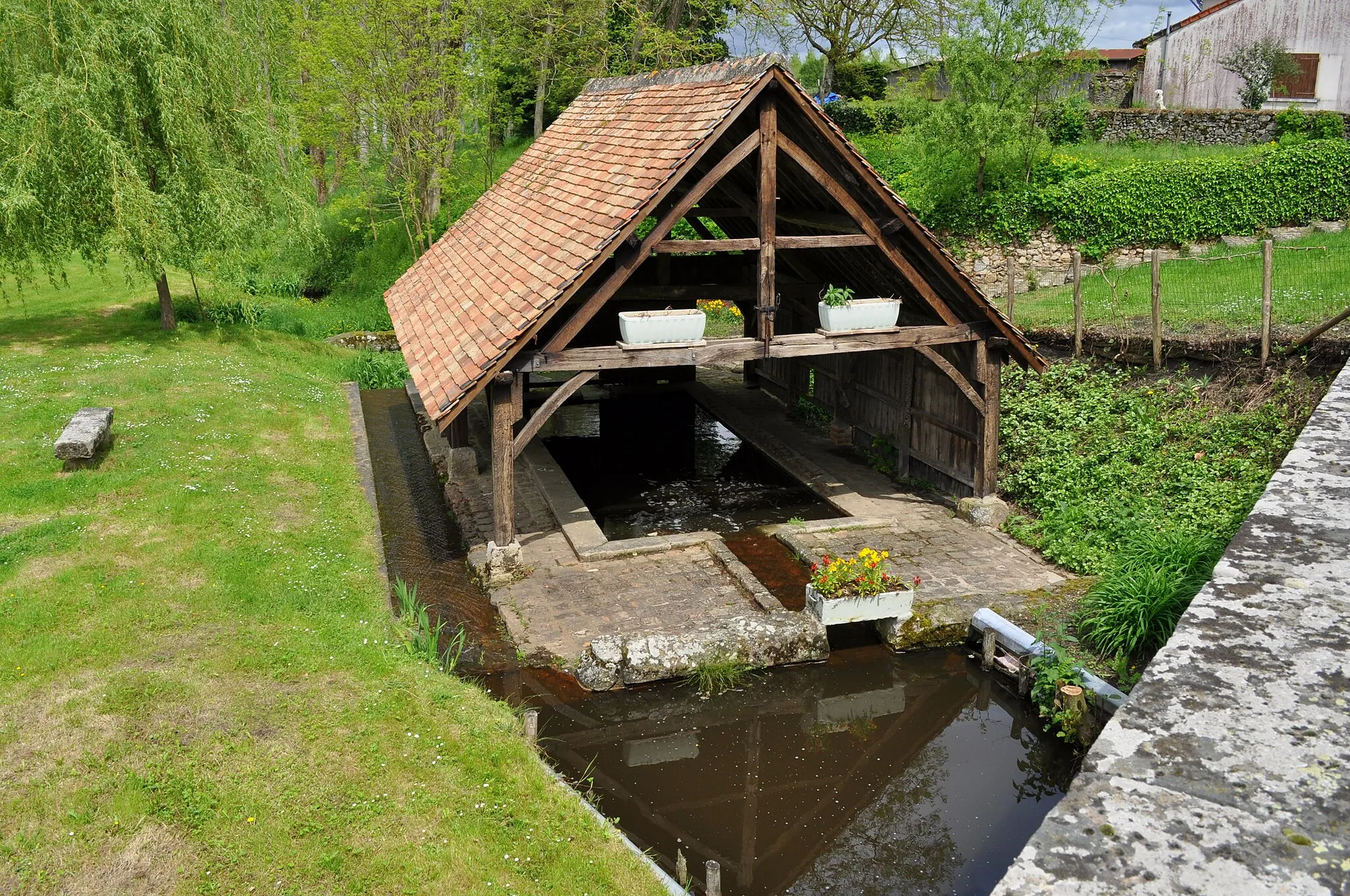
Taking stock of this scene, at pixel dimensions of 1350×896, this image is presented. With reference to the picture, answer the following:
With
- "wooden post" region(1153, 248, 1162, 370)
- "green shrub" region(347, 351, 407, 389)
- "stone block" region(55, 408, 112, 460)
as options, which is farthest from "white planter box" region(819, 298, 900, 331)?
"green shrub" region(347, 351, 407, 389)

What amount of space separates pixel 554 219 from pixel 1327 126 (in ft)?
61.9

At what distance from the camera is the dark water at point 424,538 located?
30.2 feet

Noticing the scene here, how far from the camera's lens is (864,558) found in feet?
29.6

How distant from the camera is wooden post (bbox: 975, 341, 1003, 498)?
11.3 meters

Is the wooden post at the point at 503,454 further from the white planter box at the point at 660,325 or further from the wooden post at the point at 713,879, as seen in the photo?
the wooden post at the point at 713,879

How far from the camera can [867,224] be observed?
34.9 ft

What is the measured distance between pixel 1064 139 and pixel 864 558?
18.6m

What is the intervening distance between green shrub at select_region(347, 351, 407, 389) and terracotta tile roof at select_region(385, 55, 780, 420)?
13.5 ft

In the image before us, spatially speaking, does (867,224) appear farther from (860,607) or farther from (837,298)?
(860,607)

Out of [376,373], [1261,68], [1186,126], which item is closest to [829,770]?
[376,373]

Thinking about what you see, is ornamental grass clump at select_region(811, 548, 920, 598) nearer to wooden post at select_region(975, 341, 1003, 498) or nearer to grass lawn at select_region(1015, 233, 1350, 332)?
wooden post at select_region(975, 341, 1003, 498)

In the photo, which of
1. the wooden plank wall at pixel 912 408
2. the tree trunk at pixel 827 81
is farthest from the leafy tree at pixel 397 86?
the wooden plank wall at pixel 912 408

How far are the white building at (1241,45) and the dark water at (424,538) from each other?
2057cm

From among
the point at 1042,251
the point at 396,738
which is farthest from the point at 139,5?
the point at 1042,251
